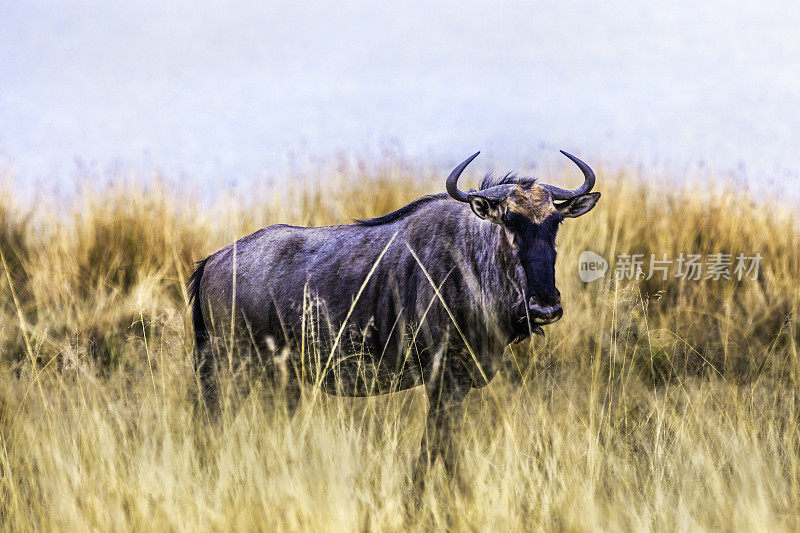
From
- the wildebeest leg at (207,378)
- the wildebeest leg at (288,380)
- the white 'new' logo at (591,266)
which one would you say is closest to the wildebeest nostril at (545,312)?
the wildebeest leg at (288,380)

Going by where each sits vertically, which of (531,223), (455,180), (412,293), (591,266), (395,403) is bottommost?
(395,403)

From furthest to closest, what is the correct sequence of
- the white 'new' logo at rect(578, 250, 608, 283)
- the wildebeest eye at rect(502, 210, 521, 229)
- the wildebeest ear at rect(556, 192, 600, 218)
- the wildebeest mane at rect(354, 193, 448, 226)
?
the white 'new' logo at rect(578, 250, 608, 283) < the wildebeest mane at rect(354, 193, 448, 226) < the wildebeest ear at rect(556, 192, 600, 218) < the wildebeest eye at rect(502, 210, 521, 229)

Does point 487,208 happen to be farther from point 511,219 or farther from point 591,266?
point 591,266

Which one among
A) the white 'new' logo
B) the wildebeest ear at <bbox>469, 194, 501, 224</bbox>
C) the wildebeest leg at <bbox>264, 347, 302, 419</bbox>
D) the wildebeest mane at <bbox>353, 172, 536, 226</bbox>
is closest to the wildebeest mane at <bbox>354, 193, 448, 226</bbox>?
the wildebeest mane at <bbox>353, 172, 536, 226</bbox>

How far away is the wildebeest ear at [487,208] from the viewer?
3914 millimetres

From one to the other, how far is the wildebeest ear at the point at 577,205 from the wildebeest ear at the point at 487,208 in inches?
16.9

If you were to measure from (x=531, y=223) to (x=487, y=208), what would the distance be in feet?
0.84

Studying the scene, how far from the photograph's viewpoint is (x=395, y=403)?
14.8 ft

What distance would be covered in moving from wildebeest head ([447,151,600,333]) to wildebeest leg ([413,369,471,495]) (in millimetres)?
556

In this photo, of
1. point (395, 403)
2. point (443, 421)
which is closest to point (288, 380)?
point (395, 403)

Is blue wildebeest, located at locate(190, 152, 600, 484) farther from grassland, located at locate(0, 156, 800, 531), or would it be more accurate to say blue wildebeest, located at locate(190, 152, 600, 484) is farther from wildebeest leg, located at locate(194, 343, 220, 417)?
grassland, located at locate(0, 156, 800, 531)

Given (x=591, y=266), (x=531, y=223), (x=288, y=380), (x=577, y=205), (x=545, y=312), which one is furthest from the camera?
(x=591, y=266)

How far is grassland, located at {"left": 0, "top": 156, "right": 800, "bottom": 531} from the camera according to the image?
320cm

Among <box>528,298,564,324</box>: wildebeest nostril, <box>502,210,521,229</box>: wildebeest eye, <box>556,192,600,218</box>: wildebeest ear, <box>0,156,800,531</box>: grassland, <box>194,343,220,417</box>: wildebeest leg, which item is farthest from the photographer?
<box>194,343,220,417</box>: wildebeest leg
